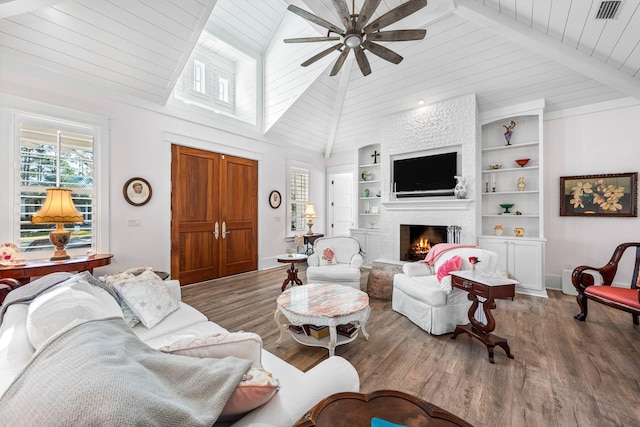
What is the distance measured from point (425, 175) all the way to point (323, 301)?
11.8 feet

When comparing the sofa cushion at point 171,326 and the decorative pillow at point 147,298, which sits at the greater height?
the decorative pillow at point 147,298

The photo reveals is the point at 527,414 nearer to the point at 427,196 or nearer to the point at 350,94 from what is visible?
the point at 427,196

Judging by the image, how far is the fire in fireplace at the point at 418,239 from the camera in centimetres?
500

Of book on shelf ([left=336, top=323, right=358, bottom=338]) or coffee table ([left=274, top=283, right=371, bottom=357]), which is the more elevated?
coffee table ([left=274, top=283, right=371, bottom=357])

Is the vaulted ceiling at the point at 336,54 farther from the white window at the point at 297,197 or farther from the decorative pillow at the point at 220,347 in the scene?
the decorative pillow at the point at 220,347

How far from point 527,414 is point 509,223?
381cm

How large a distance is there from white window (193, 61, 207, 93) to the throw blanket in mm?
5103

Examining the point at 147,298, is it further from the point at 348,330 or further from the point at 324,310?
the point at 348,330

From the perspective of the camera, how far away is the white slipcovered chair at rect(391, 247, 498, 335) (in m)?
2.78

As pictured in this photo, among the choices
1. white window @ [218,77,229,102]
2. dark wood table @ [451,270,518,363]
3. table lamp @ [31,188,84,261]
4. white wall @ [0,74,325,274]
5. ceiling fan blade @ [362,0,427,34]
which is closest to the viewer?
ceiling fan blade @ [362,0,427,34]

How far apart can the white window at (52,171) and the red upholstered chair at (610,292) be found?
6189 millimetres

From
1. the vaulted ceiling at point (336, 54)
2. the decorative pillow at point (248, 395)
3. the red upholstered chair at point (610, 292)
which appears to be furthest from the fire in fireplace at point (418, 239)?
the decorative pillow at point (248, 395)

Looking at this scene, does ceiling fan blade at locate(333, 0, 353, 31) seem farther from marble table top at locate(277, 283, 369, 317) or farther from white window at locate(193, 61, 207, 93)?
white window at locate(193, 61, 207, 93)

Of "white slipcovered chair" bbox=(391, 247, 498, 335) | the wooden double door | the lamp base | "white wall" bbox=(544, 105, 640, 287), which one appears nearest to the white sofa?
"white slipcovered chair" bbox=(391, 247, 498, 335)
